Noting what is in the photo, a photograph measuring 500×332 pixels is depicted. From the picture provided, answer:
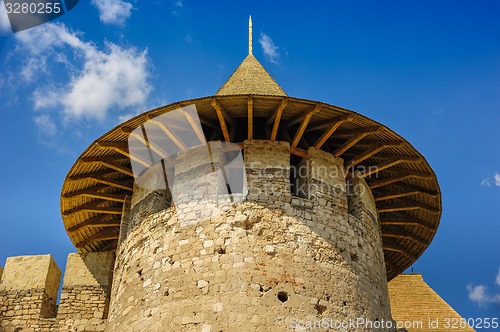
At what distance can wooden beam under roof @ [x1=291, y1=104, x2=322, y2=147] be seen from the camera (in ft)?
32.9

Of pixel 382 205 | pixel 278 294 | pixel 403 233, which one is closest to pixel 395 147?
pixel 382 205

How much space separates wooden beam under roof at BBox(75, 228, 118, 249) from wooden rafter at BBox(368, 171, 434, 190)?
556 cm

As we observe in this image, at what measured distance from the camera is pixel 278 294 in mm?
8852

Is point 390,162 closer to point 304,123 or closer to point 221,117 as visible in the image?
point 304,123

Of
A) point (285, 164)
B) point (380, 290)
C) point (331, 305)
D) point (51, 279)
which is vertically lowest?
point (331, 305)

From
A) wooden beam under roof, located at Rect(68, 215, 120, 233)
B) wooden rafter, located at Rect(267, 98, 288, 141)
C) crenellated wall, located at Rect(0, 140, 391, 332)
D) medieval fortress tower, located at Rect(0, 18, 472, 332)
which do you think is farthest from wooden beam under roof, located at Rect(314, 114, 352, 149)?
wooden beam under roof, located at Rect(68, 215, 120, 233)

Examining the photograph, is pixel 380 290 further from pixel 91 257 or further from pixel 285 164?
pixel 91 257

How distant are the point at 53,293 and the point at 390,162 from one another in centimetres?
712

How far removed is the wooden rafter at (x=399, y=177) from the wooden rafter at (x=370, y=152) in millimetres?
743

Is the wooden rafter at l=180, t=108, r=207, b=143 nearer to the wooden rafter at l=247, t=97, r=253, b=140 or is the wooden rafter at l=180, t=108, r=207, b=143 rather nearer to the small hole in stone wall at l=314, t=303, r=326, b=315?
the wooden rafter at l=247, t=97, r=253, b=140

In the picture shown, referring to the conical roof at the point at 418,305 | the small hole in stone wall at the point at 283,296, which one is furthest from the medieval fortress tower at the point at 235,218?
the conical roof at the point at 418,305

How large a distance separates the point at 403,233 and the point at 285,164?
13.6 ft

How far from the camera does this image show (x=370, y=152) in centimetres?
1102

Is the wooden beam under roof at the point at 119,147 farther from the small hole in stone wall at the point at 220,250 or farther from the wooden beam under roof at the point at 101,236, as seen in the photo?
the wooden beam under roof at the point at 101,236
